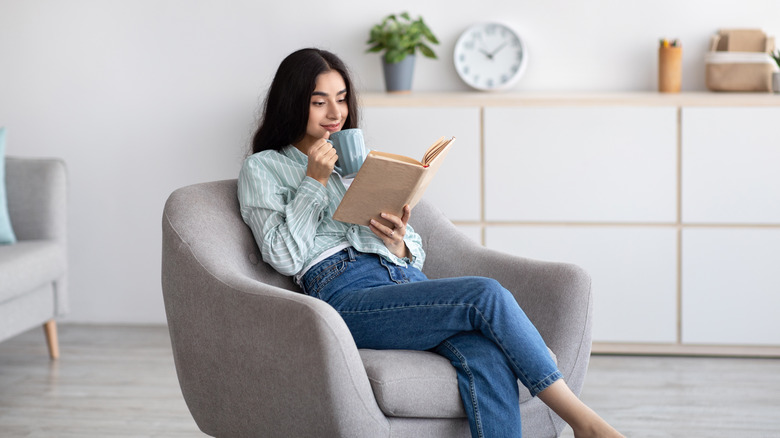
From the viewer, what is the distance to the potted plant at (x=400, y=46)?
11.3 feet

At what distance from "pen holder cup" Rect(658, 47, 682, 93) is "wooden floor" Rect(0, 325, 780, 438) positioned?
1062 mm

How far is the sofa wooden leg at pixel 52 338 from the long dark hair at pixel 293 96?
155cm

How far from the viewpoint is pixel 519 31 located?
3.55 metres

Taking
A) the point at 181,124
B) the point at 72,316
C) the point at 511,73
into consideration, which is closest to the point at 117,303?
the point at 72,316

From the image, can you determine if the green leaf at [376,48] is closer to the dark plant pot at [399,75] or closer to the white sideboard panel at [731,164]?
the dark plant pot at [399,75]

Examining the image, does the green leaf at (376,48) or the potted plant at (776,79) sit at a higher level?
the green leaf at (376,48)

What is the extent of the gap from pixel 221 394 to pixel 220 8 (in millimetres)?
2223

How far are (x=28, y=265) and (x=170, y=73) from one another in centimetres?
108

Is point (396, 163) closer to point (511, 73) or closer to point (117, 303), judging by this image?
point (511, 73)

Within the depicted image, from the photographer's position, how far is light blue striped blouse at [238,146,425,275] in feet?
6.75

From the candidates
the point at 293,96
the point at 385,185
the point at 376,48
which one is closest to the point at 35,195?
the point at 376,48

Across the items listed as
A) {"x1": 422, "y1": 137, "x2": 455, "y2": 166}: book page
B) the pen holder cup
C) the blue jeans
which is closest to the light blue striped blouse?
the blue jeans

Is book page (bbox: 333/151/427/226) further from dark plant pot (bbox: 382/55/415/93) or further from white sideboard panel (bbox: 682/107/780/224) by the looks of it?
white sideboard panel (bbox: 682/107/780/224)

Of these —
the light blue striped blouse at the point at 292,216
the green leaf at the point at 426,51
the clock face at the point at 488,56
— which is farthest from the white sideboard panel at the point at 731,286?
the light blue striped blouse at the point at 292,216
